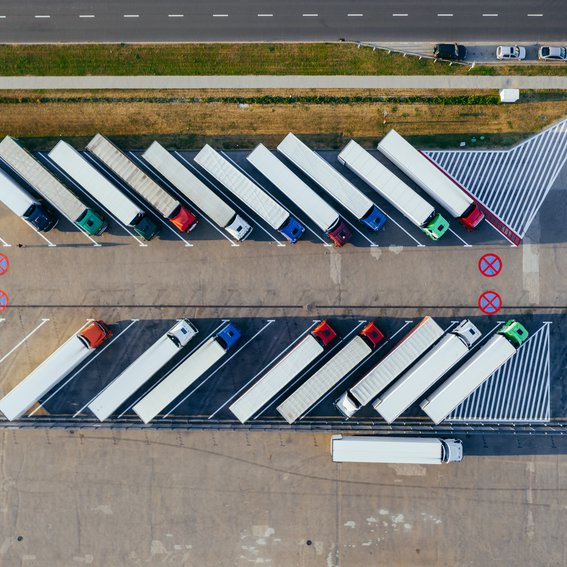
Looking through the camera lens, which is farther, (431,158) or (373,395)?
(431,158)

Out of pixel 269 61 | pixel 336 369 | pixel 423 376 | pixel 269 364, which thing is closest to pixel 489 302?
pixel 423 376

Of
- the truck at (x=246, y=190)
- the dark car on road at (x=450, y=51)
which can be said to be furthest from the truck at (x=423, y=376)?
the dark car on road at (x=450, y=51)

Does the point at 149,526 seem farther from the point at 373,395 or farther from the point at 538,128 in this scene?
the point at 538,128

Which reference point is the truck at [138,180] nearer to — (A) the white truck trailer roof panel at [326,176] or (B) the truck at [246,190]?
(B) the truck at [246,190]

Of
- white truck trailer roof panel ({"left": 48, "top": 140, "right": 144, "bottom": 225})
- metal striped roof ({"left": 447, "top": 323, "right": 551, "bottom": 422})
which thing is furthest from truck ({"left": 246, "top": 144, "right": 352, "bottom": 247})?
metal striped roof ({"left": 447, "top": 323, "right": 551, "bottom": 422})

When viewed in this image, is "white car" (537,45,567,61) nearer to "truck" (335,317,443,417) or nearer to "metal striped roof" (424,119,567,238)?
"metal striped roof" (424,119,567,238)

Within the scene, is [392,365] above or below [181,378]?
A: above

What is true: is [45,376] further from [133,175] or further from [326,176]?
[326,176]

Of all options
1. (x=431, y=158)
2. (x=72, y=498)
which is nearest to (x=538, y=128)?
(x=431, y=158)
